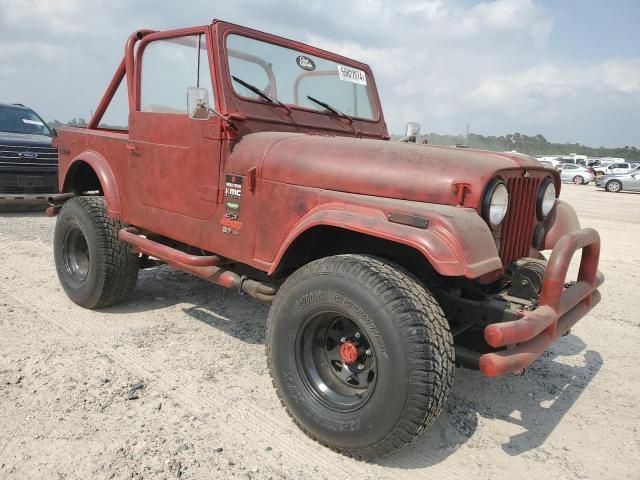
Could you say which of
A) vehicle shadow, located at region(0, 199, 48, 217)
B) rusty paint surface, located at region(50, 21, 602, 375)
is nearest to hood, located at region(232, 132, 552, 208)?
rusty paint surface, located at region(50, 21, 602, 375)

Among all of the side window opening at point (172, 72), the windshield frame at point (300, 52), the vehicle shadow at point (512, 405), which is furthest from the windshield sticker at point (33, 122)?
the vehicle shadow at point (512, 405)

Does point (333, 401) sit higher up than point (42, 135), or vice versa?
point (42, 135)

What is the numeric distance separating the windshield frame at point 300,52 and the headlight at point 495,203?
1689mm

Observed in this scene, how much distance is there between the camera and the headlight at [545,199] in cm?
291

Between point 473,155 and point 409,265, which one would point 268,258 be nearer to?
point 409,265

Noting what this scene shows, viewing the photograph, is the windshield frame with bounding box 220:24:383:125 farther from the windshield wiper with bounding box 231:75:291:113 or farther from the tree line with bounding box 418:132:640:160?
the tree line with bounding box 418:132:640:160

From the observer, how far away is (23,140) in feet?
28.8

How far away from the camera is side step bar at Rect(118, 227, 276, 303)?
9.98ft

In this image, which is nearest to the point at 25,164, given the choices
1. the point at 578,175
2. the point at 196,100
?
the point at 196,100

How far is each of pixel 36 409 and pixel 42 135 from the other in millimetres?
8359

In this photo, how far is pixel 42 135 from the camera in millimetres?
9672

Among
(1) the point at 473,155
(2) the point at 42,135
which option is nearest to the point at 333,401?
(1) the point at 473,155

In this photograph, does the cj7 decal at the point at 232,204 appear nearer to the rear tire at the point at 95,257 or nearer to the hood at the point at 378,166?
the hood at the point at 378,166

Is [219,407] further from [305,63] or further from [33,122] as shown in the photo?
[33,122]
